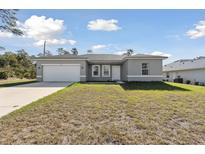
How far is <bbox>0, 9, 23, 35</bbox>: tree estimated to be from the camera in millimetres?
22175

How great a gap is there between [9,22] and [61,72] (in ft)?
28.9

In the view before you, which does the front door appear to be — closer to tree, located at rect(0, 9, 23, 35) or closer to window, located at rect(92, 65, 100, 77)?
window, located at rect(92, 65, 100, 77)

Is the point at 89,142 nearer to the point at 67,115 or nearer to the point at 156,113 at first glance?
the point at 67,115

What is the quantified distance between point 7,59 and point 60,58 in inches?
848

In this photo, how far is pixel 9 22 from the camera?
23.1m

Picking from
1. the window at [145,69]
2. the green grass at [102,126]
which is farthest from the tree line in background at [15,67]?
the green grass at [102,126]

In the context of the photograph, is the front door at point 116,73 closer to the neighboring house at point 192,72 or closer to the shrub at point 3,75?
the neighboring house at point 192,72

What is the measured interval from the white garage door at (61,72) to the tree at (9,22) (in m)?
6.60

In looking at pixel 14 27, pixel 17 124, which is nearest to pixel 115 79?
pixel 14 27

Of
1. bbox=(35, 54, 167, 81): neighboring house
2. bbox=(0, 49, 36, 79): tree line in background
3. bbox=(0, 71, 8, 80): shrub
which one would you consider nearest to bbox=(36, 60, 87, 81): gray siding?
bbox=(35, 54, 167, 81): neighboring house

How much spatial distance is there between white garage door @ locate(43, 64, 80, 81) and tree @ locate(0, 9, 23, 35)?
260 inches

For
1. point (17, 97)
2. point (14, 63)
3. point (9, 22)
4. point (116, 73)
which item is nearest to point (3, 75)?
point (14, 63)

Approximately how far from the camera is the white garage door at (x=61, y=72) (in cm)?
2175
